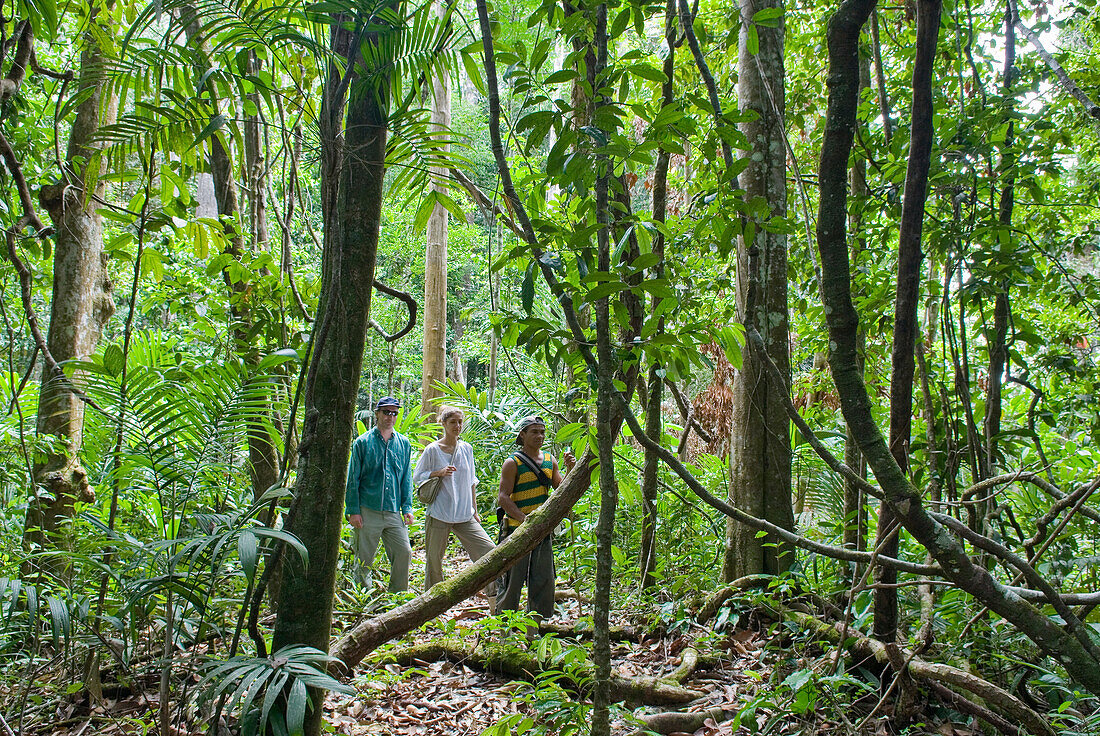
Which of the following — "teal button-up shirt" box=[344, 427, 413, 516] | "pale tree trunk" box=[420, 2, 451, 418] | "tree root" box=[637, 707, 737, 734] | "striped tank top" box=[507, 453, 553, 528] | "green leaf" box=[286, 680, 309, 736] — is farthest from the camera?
"pale tree trunk" box=[420, 2, 451, 418]

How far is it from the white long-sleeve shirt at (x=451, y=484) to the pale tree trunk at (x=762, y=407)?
2.22m

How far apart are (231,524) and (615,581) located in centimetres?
357

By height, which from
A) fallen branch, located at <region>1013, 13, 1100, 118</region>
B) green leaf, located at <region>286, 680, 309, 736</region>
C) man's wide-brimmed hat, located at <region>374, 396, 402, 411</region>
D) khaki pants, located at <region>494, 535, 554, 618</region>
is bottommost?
khaki pants, located at <region>494, 535, 554, 618</region>

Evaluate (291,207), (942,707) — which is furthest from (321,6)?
(942,707)

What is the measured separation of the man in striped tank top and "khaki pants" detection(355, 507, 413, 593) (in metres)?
0.99

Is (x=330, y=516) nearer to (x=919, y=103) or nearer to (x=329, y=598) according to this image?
(x=329, y=598)

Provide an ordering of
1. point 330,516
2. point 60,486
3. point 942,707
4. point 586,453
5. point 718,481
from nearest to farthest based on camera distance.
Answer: point 330,516
point 942,707
point 586,453
point 60,486
point 718,481

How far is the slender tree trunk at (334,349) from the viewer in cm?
253

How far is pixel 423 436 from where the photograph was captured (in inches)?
346

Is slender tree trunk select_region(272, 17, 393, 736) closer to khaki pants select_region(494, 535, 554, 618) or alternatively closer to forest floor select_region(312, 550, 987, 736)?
forest floor select_region(312, 550, 987, 736)

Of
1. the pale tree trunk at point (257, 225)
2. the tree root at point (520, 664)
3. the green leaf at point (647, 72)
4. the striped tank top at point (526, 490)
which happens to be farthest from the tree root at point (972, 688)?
the pale tree trunk at point (257, 225)

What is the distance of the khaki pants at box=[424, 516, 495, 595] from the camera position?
5688 mm

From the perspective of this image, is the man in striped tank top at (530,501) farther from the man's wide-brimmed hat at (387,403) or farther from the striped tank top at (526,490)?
the man's wide-brimmed hat at (387,403)

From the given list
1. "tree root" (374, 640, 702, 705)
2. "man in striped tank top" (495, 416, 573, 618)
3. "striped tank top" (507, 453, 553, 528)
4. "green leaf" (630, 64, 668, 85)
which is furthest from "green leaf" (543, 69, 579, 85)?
"striped tank top" (507, 453, 553, 528)
